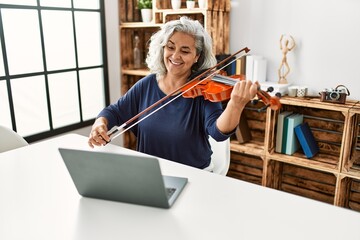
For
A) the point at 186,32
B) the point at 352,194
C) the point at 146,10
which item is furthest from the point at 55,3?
the point at 352,194

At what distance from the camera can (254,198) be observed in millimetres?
1105

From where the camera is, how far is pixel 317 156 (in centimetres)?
245

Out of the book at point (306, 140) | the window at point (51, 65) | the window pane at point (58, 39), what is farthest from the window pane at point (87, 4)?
the book at point (306, 140)

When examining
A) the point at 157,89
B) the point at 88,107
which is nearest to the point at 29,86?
the point at 88,107

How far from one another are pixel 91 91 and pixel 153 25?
82 cm

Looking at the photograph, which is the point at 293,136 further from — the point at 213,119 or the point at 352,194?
the point at 213,119

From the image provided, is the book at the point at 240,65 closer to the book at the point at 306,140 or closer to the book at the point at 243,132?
the book at the point at 243,132

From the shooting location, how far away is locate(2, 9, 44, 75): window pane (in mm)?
2416

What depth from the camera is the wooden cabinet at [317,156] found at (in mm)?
2201

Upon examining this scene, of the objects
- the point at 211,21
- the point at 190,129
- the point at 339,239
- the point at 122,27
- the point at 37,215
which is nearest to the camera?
the point at 339,239

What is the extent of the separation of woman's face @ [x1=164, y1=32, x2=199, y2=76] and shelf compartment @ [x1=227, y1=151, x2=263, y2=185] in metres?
1.42

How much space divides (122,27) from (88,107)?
77 centimetres

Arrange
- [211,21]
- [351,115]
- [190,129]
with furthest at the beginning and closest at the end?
1. [211,21]
2. [351,115]
3. [190,129]

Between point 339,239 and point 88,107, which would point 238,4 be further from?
point 339,239
